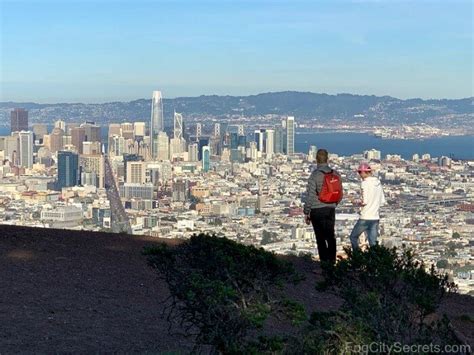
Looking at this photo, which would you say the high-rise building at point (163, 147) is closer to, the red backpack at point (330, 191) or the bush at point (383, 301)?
the red backpack at point (330, 191)

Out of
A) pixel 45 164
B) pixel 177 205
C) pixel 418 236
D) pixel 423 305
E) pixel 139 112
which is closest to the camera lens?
pixel 423 305

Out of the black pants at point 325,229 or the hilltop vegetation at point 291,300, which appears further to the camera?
the black pants at point 325,229

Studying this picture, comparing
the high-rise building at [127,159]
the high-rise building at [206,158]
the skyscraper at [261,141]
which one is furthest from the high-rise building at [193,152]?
the high-rise building at [127,159]

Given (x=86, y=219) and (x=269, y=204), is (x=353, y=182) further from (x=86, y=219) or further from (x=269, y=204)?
(x=86, y=219)

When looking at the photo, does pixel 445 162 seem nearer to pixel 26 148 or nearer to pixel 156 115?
pixel 156 115

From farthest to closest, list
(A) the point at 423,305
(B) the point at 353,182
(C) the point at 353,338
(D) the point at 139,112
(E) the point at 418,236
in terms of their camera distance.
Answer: (D) the point at 139,112 < (B) the point at 353,182 < (E) the point at 418,236 < (A) the point at 423,305 < (C) the point at 353,338

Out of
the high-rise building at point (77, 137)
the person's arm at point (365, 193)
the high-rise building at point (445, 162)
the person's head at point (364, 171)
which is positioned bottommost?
the high-rise building at point (445, 162)

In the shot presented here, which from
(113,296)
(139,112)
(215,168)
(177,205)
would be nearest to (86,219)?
(177,205)
